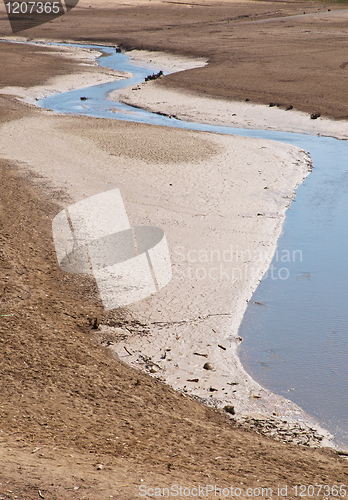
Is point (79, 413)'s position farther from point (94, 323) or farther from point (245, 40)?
point (245, 40)

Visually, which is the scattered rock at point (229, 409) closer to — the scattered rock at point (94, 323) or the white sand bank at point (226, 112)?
the scattered rock at point (94, 323)

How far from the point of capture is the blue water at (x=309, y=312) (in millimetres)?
6324

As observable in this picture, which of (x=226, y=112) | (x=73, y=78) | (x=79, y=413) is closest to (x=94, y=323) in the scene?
(x=79, y=413)

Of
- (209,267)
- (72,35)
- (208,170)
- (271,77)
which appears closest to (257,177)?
(208,170)

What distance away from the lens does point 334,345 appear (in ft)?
23.2

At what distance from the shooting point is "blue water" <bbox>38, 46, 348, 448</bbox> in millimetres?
6324

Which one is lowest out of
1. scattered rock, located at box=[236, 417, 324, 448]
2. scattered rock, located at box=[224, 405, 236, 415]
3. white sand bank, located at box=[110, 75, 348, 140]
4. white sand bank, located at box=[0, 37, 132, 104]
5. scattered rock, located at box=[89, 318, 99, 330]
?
scattered rock, located at box=[236, 417, 324, 448]

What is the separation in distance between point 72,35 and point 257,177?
104ft

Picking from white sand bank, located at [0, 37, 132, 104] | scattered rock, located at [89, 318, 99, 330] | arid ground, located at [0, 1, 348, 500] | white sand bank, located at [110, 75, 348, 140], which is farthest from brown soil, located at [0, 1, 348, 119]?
scattered rock, located at [89, 318, 99, 330]

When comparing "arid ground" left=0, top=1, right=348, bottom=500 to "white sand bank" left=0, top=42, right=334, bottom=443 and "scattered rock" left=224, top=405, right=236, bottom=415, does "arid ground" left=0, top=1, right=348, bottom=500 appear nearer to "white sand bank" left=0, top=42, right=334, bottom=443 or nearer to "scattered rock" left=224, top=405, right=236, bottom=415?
"scattered rock" left=224, top=405, right=236, bottom=415

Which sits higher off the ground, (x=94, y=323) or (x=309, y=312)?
(x=94, y=323)

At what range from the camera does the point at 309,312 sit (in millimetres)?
7910

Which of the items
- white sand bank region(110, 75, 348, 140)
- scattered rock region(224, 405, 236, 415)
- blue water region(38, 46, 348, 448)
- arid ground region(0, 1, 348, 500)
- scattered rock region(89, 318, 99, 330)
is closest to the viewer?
arid ground region(0, 1, 348, 500)

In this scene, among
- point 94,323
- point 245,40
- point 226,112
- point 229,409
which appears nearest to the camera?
point 229,409
